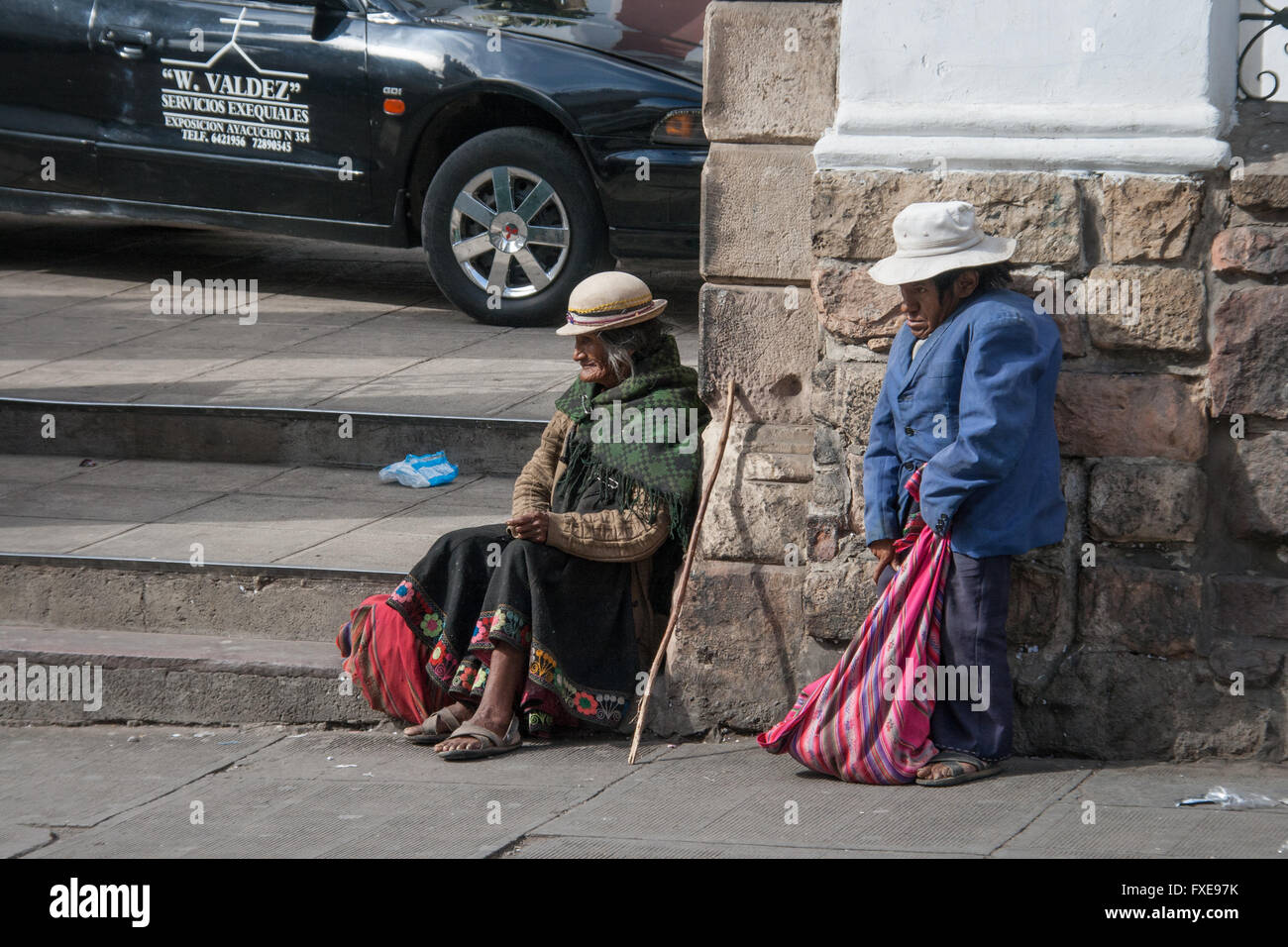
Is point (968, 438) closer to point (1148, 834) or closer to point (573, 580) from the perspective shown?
point (1148, 834)

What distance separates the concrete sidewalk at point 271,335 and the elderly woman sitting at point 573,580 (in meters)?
1.48

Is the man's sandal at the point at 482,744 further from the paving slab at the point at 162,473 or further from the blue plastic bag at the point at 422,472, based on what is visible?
the paving slab at the point at 162,473

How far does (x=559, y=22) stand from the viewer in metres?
8.12

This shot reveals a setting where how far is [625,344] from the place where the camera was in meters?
5.06

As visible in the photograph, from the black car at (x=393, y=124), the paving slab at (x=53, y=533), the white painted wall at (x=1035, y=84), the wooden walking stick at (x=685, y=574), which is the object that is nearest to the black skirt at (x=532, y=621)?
the wooden walking stick at (x=685, y=574)

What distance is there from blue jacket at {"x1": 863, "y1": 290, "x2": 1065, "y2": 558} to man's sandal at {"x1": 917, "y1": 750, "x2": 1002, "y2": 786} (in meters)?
0.52

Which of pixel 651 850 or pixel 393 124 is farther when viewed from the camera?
pixel 393 124

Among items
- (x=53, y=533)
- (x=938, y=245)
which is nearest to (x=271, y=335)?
(x=53, y=533)

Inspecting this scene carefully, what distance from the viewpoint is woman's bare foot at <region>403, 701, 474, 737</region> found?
16.5ft

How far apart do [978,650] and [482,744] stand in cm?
138

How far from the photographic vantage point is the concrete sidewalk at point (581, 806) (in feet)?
13.3

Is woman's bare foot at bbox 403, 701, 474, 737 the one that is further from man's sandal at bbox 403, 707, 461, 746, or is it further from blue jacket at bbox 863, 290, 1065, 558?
blue jacket at bbox 863, 290, 1065, 558

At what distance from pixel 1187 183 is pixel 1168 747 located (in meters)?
1.43

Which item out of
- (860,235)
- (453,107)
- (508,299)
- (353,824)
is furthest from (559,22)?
(353,824)
